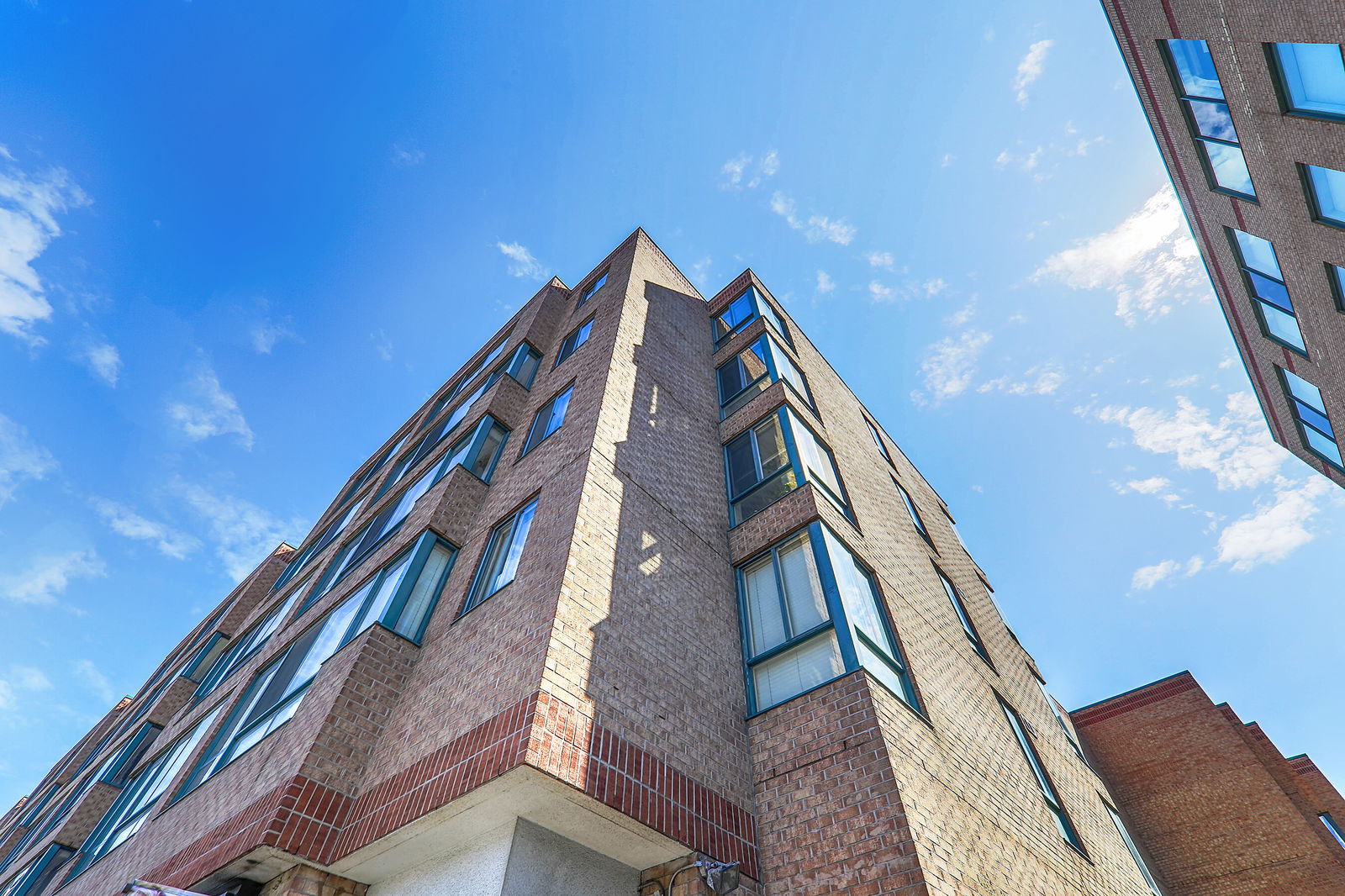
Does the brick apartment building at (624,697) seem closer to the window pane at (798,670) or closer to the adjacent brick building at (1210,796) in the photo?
the window pane at (798,670)

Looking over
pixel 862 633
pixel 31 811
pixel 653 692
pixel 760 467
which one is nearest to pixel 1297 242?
pixel 760 467

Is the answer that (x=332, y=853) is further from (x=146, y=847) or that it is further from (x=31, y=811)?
(x=31, y=811)

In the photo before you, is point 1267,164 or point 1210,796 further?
point 1210,796

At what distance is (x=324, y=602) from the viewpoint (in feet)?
33.2

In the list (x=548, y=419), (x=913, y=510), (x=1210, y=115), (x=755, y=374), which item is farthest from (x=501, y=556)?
(x=1210, y=115)

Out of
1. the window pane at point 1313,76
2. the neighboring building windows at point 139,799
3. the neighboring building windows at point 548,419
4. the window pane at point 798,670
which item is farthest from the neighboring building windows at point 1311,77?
the neighboring building windows at point 139,799

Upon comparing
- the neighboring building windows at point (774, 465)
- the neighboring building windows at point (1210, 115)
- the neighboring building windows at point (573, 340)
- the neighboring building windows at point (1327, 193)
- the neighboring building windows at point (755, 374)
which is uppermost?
the neighboring building windows at point (1210, 115)

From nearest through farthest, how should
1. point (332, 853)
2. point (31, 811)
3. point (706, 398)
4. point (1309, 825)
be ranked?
point (332, 853), point (706, 398), point (1309, 825), point (31, 811)

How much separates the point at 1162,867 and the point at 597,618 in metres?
20.3

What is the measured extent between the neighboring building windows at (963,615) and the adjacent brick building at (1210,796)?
1115 centimetres

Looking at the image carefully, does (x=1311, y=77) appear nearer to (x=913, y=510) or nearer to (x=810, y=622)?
(x=913, y=510)

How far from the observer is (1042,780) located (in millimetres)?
9961

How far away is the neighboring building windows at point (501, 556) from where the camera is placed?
25.3 feet

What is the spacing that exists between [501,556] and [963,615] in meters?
9.78
